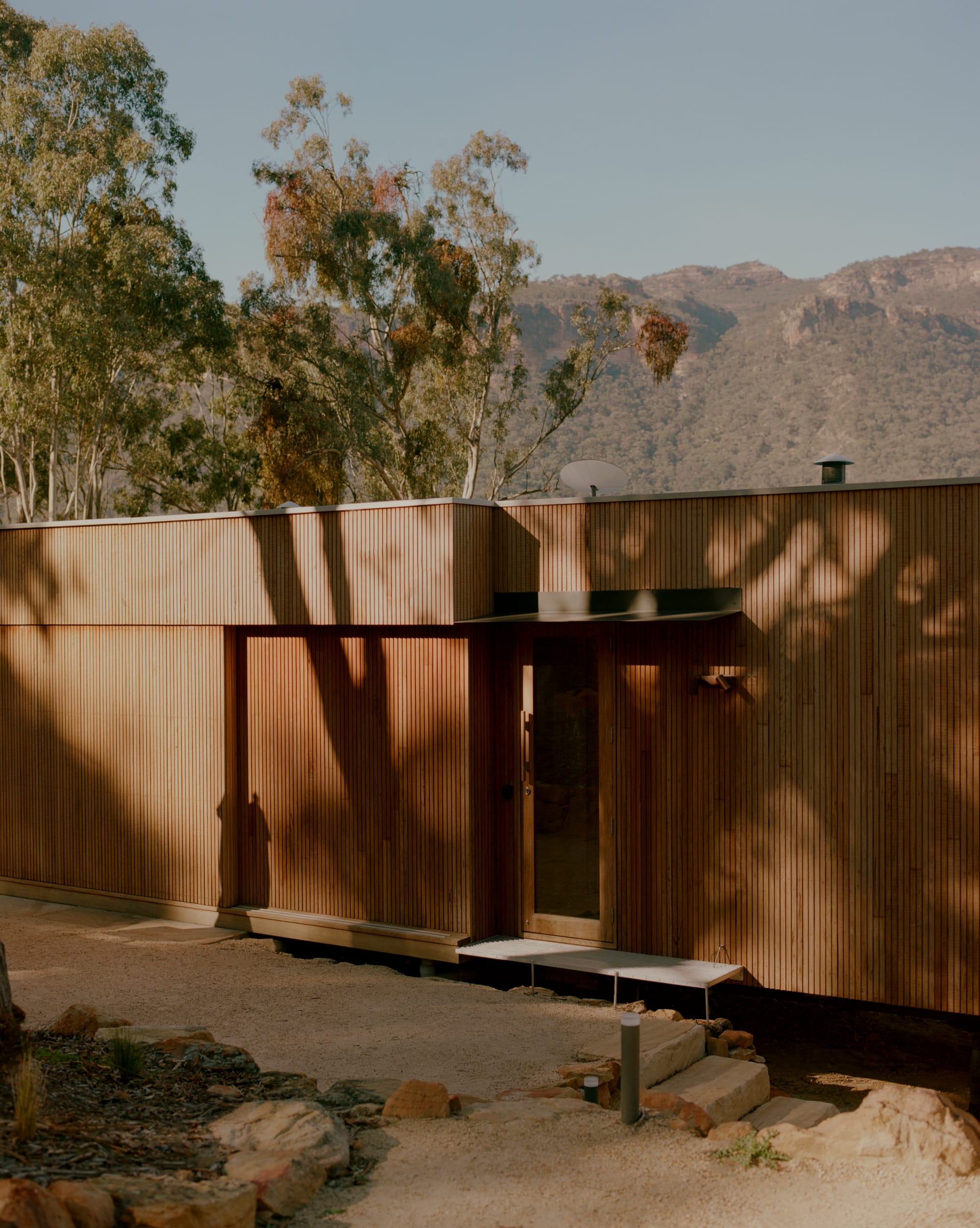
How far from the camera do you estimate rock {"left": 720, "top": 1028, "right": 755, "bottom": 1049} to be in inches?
232

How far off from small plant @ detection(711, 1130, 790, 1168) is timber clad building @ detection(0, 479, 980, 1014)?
7.32 feet

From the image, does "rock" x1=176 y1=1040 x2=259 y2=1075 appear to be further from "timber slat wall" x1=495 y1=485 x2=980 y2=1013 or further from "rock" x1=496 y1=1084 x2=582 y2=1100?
"timber slat wall" x1=495 y1=485 x2=980 y2=1013

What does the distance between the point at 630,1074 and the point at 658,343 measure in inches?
1036

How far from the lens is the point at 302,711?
772 centimetres

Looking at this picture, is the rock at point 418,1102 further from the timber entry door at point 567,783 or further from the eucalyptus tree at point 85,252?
the eucalyptus tree at point 85,252

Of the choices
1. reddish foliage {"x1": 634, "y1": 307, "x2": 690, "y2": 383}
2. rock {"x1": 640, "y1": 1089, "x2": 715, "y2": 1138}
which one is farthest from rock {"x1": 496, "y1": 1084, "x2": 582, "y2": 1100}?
reddish foliage {"x1": 634, "y1": 307, "x2": 690, "y2": 383}

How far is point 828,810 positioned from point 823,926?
2.05 ft

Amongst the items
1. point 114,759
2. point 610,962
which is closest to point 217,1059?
point 610,962

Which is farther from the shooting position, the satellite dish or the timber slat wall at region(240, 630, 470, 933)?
the satellite dish

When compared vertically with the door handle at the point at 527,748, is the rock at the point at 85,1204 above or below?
below

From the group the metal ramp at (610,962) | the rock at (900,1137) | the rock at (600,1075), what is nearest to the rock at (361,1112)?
the rock at (600,1075)

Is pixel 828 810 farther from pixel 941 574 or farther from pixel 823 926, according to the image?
pixel 941 574

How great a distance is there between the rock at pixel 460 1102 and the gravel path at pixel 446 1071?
4.7 inches

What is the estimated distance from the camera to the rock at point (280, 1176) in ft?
11.3
